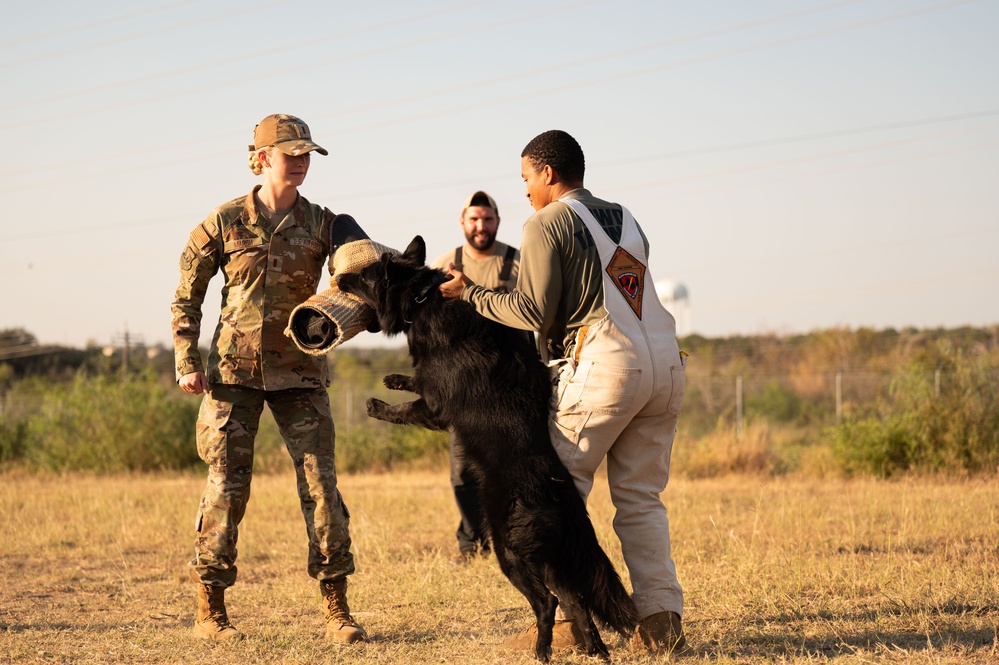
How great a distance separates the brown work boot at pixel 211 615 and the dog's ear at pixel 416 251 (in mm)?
1884

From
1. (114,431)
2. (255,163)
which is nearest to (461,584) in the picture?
(255,163)

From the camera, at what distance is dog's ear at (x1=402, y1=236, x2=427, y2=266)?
453 centimetres

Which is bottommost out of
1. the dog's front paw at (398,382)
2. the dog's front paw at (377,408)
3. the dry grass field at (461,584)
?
the dry grass field at (461,584)

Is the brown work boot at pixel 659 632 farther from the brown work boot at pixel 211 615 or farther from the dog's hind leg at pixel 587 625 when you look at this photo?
the brown work boot at pixel 211 615

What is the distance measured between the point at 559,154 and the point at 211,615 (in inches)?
110

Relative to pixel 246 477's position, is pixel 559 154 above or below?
above

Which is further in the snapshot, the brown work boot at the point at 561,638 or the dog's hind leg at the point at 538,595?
the brown work boot at the point at 561,638

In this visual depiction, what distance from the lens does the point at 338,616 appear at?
455 centimetres

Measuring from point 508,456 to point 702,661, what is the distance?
3.91 ft

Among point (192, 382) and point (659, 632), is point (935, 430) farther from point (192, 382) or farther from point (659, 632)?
point (192, 382)

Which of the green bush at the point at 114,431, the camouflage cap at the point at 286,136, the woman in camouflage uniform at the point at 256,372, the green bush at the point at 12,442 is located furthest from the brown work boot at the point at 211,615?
the green bush at the point at 12,442

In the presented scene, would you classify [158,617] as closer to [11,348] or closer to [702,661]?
[702,661]

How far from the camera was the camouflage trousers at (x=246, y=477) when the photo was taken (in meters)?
4.52

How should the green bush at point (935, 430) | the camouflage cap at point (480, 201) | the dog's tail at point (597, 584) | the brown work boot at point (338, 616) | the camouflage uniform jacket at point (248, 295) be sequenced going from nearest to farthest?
the dog's tail at point (597, 584) < the brown work boot at point (338, 616) < the camouflage uniform jacket at point (248, 295) < the camouflage cap at point (480, 201) < the green bush at point (935, 430)
